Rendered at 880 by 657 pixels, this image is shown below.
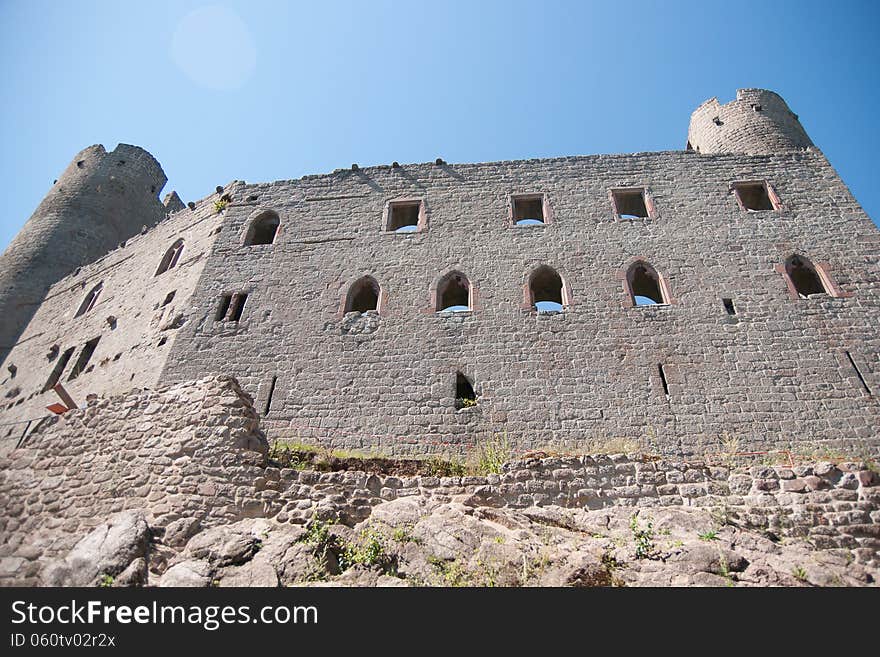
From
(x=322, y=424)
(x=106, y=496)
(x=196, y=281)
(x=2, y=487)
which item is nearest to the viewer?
(x=106, y=496)

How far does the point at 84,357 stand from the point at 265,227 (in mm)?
6711

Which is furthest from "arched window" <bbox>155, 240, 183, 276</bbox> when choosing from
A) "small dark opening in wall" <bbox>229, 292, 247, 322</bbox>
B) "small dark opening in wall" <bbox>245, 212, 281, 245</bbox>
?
"small dark opening in wall" <bbox>229, 292, 247, 322</bbox>

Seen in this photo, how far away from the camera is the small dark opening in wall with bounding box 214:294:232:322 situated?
12649 mm

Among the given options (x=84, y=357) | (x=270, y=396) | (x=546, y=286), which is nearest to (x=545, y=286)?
(x=546, y=286)

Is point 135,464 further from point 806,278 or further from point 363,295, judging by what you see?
point 806,278

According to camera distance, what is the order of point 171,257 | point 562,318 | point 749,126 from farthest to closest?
point 171,257 < point 749,126 < point 562,318

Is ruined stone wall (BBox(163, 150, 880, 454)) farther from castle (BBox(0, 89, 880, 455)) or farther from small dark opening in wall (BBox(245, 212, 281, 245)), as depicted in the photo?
small dark opening in wall (BBox(245, 212, 281, 245))

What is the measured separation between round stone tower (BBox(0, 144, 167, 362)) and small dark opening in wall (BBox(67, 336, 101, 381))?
6818 mm

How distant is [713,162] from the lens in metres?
14.2

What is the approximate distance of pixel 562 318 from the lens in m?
11.5

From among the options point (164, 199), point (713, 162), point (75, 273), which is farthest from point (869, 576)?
point (164, 199)

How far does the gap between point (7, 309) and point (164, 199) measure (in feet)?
31.8

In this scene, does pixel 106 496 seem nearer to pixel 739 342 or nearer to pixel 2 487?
pixel 2 487

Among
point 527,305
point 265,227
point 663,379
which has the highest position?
point 265,227
